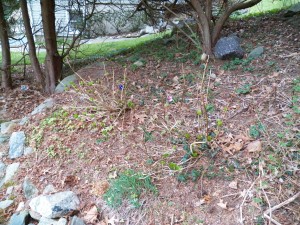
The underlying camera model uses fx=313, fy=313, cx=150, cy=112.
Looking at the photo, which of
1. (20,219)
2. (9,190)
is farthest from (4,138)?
(20,219)

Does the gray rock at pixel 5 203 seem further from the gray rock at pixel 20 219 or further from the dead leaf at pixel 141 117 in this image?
the dead leaf at pixel 141 117

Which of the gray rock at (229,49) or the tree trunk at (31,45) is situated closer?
the gray rock at (229,49)

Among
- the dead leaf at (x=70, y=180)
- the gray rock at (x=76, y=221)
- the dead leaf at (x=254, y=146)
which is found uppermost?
the dead leaf at (x=254, y=146)

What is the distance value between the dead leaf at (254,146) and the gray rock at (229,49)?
1.77 m

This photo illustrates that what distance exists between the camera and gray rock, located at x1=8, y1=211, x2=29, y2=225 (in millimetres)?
2785

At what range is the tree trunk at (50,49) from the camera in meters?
4.80

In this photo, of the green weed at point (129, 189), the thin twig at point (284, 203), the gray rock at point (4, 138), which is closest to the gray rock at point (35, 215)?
the green weed at point (129, 189)

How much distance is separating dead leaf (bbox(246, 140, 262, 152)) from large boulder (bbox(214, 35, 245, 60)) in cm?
177

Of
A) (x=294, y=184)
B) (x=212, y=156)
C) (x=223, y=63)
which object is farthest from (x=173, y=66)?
(x=294, y=184)

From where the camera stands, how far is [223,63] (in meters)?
4.14

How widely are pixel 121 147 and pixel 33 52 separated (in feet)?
10.2

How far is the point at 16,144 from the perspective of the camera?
3564 mm

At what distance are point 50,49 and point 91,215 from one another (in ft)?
10.5

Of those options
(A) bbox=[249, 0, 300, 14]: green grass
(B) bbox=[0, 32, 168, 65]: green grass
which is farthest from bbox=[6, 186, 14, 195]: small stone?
(A) bbox=[249, 0, 300, 14]: green grass
